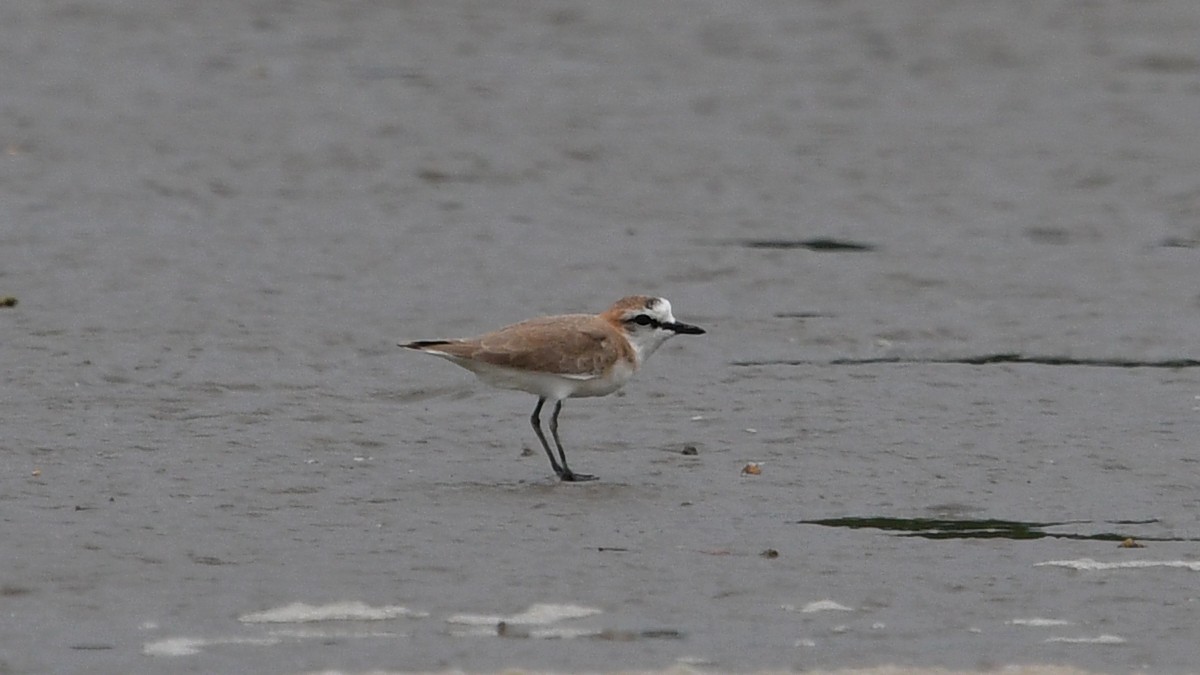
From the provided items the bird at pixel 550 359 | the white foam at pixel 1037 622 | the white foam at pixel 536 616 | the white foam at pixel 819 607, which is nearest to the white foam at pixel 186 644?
the white foam at pixel 536 616

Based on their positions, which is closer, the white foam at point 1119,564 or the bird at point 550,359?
the white foam at point 1119,564

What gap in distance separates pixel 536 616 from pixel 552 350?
7.24 ft

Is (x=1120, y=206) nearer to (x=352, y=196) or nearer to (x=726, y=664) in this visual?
(x=352, y=196)

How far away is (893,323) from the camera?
11.4 meters

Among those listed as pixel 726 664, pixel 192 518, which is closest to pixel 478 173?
pixel 192 518

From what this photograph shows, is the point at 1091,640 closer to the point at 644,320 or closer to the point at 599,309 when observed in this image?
the point at 644,320

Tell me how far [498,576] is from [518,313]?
4445 millimetres

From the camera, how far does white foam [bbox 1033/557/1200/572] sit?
729 centimetres

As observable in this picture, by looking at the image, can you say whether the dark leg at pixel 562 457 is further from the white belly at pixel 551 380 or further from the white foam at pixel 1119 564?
the white foam at pixel 1119 564

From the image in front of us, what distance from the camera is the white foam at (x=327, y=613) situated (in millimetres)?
6566

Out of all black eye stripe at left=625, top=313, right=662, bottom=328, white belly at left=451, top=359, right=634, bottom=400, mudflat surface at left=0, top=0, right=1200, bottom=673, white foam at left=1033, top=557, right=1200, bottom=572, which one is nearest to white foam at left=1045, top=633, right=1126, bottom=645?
mudflat surface at left=0, top=0, right=1200, bottom=673

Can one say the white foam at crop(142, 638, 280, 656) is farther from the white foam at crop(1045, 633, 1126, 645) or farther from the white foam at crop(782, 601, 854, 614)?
the white foam at crop(1045, 633, 1126, 645)

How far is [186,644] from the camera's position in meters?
6.32

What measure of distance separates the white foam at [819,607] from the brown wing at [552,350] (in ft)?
6.98
